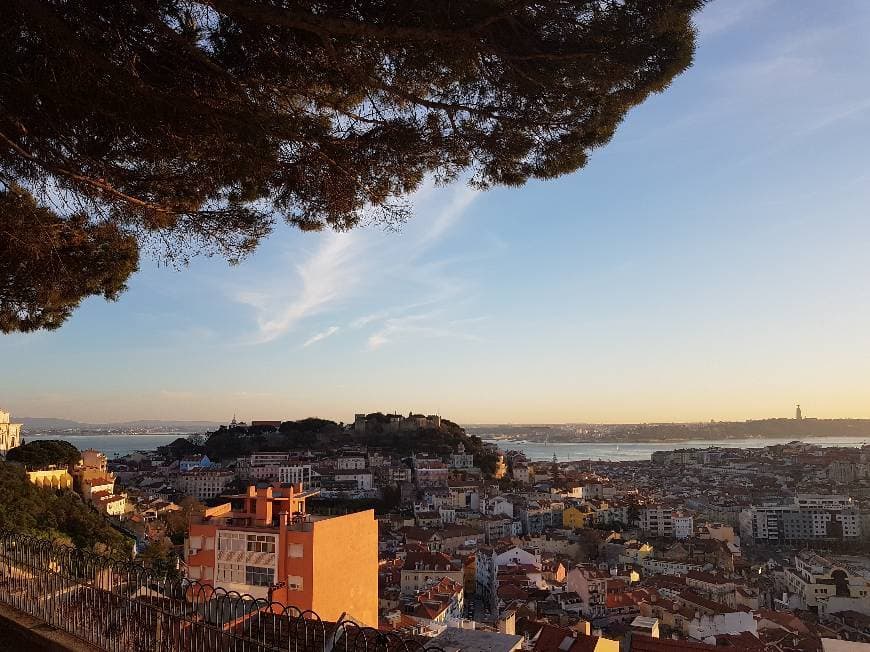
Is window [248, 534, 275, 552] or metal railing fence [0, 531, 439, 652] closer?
metal railing fence [0, 531, 439, 652]

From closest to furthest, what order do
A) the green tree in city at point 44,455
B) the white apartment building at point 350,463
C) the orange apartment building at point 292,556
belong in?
the orange apartment building at point 292,556 → the green tree in city at point 44,455 → the white apartment building at point 350,463

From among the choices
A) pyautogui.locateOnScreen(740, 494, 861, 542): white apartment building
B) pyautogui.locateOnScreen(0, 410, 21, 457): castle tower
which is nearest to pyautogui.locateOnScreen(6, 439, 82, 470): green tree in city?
pyautogui.locateOnScreen(0, 410, 21, 457): castle tower

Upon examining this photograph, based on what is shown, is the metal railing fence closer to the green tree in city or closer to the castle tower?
the green tree in city

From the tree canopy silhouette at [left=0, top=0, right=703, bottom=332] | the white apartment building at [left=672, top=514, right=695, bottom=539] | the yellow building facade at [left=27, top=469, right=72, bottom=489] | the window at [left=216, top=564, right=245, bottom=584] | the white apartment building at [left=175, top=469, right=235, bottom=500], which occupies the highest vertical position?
the tree canopy silhouette at [left=0, top=0, right=703, bottom=332]

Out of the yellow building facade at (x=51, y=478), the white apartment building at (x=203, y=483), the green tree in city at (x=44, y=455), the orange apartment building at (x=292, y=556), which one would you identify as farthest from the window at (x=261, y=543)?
the white apartment building at (x=203, y=483)

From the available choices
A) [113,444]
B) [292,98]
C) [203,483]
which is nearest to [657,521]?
[203,483]

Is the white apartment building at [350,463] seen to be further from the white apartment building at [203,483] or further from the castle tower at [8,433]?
the castle tower at [8,433]

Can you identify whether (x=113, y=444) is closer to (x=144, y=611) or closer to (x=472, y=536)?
(x=472, y=536)

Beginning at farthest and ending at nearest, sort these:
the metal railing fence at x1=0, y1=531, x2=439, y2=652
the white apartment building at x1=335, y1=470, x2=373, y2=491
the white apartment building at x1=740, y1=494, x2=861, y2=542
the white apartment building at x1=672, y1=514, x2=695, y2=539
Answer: the white apartment building at x1=335, y1=470, x2=373, y2=491, the white apartment building at x1=740, y1=494, x2=861, y2=542, the white apartment building at x1=672, y1=514, x2=695, y2=539, the metal railing fence at x1=0, y1=531, x2=439, y2=652
